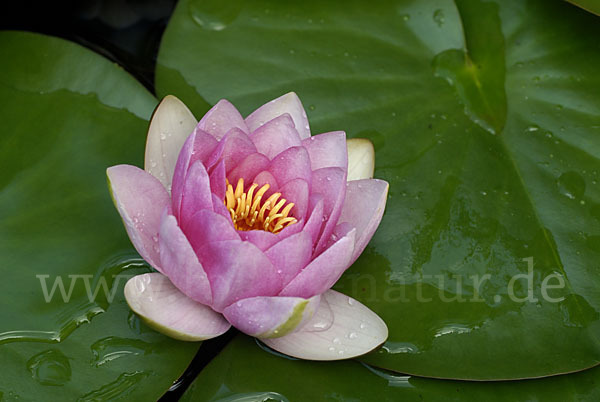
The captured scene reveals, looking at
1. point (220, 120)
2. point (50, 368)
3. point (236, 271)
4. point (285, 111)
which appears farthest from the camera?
point (285, 111)

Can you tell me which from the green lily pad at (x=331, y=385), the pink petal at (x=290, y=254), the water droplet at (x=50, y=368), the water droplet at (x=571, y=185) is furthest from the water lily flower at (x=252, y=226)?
the water droplet at (x=571, y=185)

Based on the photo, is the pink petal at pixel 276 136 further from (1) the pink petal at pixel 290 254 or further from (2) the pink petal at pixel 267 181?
(1) the pink petal at pixel 290 254

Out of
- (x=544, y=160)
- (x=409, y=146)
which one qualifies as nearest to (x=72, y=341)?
(x=409, y=146)

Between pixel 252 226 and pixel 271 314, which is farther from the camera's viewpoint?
pixel 252 226

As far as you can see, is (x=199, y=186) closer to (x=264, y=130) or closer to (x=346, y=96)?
(x=264, y=130)

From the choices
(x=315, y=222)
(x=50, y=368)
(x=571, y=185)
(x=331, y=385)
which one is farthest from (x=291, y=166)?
(x=571, y=185)

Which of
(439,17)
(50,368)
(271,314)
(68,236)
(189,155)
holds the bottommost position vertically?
(50,368)

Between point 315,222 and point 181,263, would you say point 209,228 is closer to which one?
point 181,263
